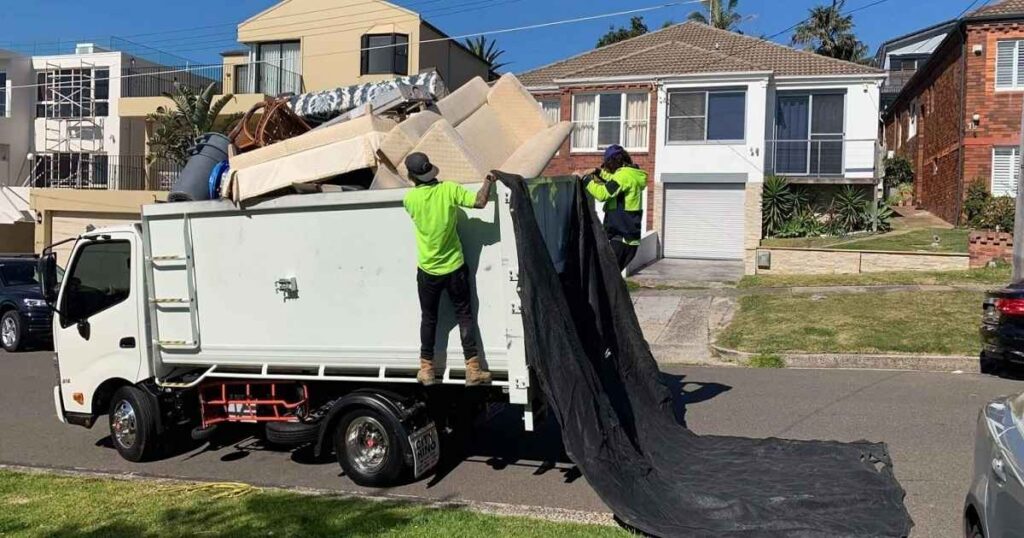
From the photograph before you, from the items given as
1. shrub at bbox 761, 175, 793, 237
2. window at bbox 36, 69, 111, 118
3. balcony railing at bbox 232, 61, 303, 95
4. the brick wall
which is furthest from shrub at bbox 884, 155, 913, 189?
window at bbox 36, 69, 111, 118

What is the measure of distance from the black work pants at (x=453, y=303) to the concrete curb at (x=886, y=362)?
6.99m

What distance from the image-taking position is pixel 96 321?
746cm

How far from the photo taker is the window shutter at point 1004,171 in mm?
22406

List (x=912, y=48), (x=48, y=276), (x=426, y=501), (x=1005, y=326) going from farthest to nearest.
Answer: (x=912, y=48) → (x=1005, y=326) → (x=48, y=276) → (x=426, y=501)

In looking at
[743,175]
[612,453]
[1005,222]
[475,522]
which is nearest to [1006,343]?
[612,453]

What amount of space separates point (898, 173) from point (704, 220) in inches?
462

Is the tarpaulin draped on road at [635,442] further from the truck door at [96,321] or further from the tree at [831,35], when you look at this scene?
the tree at [831,35]

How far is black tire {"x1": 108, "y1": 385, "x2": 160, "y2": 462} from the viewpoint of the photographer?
718cm

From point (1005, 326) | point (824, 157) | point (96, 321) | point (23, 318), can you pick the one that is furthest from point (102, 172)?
point (1005, 326)

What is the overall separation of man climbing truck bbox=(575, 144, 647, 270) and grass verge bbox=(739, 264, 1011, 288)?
10.3 metres

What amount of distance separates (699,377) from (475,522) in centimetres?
616

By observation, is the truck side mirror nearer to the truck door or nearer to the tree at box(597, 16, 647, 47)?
the truck door

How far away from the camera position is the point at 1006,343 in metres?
9.24

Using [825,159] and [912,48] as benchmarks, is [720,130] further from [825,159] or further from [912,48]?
[912,48]
